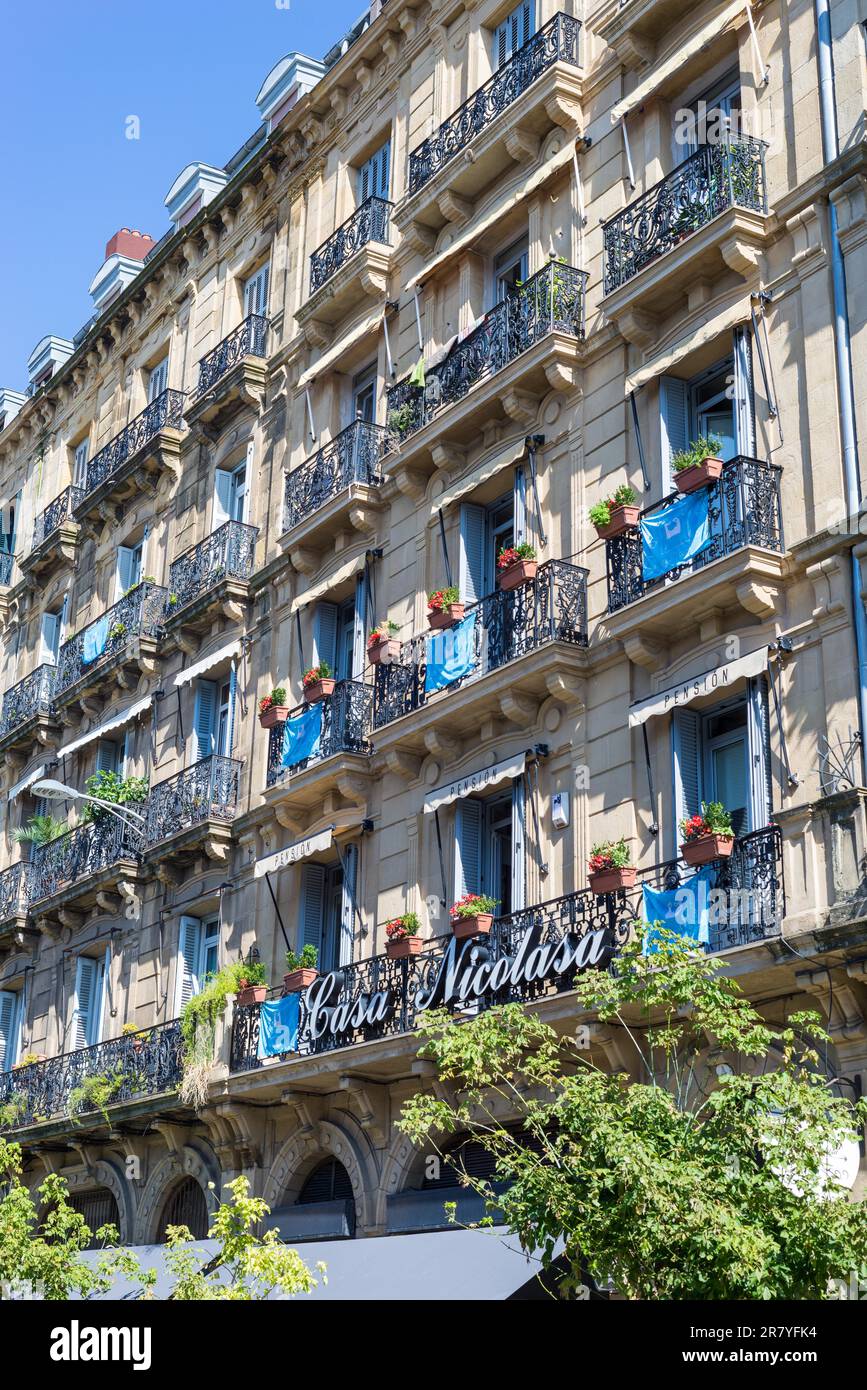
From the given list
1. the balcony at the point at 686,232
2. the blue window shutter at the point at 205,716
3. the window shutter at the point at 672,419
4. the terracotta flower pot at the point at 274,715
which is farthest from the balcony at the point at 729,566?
the blue window shutter at the point at 205,716

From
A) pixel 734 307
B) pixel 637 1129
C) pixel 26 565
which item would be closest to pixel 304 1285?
pixel 637 1129

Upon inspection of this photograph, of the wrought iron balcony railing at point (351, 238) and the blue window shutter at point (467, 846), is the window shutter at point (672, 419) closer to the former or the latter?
the blue window shutter at point (467, 846)

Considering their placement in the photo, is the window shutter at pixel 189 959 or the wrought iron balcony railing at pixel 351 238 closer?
the wrought iron balcony railing at pixel 351 238

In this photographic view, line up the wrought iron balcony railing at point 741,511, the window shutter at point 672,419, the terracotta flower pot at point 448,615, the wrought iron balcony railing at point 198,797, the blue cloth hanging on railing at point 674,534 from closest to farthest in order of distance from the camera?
1. the wrought iron balcony railing at point 741,511
2. the blue cloth hanging on railing at point 674,534
3. the window shutter at point 672,419
4. the terracotta flower pot at point 448,615
5. the wrought iron balcony railing at point 198,797

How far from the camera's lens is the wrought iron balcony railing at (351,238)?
25.8 metres

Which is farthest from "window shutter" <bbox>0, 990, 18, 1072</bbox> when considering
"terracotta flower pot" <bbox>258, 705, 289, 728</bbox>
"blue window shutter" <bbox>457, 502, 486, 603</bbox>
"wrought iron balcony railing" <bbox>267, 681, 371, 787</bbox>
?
"blue window shutter" <bbox>457, 502, 486, 603</bbox>

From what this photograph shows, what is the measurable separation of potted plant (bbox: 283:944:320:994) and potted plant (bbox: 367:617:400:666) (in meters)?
3.83

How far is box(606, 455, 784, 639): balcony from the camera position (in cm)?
1645

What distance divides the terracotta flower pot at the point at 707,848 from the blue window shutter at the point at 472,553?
21.4ft

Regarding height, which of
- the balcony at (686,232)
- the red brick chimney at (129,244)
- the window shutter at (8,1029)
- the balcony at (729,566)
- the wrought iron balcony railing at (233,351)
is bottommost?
the window shutter at (8,1029)

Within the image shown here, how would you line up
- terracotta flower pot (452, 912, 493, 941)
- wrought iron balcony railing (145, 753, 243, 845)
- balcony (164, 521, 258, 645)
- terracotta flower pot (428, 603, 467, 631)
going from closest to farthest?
terracotta flower pot (452, 912, 493, 941), terracotta flower pot (428, 603, 467, 631), wrought iron balcony railing (145, 753, 243, 845), balcony (164, 521, 258, 645)

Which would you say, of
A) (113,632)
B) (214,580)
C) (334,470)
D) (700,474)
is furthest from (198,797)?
(700,474)

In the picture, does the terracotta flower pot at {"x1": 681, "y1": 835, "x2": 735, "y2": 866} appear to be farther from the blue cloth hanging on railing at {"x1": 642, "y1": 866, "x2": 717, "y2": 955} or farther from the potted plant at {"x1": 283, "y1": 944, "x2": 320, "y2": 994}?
the potted plant at {"x1": 283, "y1": 944, "x2": 320, "y2": 994}
